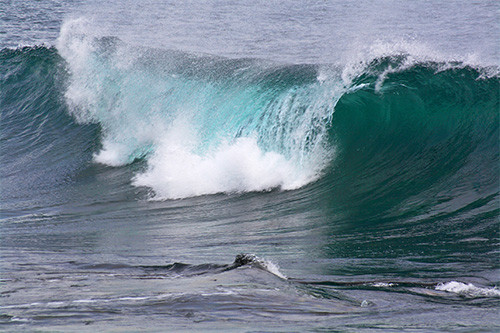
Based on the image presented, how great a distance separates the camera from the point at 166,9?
2673 centimetres

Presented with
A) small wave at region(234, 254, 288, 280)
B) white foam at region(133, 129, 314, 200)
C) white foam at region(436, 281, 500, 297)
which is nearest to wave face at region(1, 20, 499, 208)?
white foam at region(133, 129, 314, 200)

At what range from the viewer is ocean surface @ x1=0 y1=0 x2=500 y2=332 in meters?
4.54

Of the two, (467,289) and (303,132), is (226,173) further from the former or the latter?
(467,289)

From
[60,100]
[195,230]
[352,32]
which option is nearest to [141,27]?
[60,100]

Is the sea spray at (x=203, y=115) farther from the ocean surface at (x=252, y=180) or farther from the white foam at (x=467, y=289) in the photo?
the white foam at (x=467, y=289)

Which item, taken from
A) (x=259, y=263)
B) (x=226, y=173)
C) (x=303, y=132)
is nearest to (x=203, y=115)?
(x=226, y=173)

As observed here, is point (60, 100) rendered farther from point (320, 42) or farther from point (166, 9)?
point (166, 9)

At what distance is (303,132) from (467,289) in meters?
6.09

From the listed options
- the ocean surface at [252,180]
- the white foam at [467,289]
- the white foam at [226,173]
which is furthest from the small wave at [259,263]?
the white foam at [226,173]

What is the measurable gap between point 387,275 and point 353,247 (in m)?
1.37

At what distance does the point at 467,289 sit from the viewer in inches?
201

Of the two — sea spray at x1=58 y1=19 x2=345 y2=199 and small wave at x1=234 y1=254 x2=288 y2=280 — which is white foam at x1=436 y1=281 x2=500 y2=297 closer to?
small wave at x1=234 y1=254 x2=288 y2=280

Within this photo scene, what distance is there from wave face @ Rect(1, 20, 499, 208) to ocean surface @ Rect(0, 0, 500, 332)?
0.14 ft

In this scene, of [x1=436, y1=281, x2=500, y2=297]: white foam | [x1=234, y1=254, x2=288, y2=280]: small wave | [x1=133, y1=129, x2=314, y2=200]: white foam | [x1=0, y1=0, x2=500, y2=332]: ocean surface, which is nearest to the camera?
[x1=0, y1=0, x2=500, y2=332]: ocean surface
